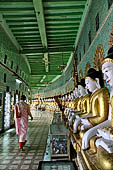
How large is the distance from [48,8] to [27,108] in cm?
376

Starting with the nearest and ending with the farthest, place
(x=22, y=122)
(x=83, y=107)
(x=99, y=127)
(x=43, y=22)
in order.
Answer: (x=99, y=127)
(x=83, y=107)
(x=22, y=122)
(x=43, y=22)

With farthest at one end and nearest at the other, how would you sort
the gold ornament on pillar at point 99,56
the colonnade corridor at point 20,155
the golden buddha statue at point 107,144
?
A: 1. the gold ornament on pillar at point 99,56
2. the colonnade corridor at point 20,155
3. the golden buddha statue at point 107,144

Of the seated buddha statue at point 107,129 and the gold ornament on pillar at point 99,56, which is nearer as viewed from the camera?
the seated buddha statue at point 107,129

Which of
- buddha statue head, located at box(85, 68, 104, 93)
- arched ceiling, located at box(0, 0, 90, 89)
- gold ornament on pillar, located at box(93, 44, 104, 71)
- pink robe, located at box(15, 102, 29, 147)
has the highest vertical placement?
arched ceiling, located at box(0, 0, 90, 89)

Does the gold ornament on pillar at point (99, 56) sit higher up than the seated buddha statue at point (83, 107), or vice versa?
the gold ornament on pillar at point (99, 56)

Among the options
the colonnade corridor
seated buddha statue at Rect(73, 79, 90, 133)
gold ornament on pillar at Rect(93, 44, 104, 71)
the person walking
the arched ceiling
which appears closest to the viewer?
seated buddha statue at Rect(73, 79, 90, 133)

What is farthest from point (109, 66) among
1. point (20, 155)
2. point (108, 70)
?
point (20, 155)

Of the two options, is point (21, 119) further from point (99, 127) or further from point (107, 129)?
point (107, 129)

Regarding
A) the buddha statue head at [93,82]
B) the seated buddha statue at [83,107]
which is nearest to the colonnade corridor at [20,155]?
the seated buddha statue at [83,107]

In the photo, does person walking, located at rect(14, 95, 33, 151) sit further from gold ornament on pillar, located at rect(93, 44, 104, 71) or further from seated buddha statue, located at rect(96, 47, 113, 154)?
seated buddha statue, located at rect(96, 47, 113, 154)

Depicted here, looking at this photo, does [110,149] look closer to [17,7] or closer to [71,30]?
[17,7]

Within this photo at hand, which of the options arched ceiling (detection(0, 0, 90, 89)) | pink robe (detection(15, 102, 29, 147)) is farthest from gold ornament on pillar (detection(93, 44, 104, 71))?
pink robe (detection(15, 102, 29, 147))

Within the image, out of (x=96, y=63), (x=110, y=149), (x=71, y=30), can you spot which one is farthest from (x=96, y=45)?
(x=71, y=30)

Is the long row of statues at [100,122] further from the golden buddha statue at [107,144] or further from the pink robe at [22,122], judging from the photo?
the pink robe at [22,122]
